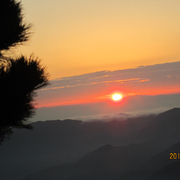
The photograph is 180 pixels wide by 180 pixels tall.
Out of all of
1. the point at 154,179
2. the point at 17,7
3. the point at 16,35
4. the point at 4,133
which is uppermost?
the point at 17,7

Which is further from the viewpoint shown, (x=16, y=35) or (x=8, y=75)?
(x=16, y=35)

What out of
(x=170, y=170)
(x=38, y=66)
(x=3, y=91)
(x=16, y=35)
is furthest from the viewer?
(x=170, y=170)

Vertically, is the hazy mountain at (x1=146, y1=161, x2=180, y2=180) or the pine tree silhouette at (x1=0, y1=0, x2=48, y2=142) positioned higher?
the pine tree silhouette at (x1=0, y1=0, x2=48, y2=142)

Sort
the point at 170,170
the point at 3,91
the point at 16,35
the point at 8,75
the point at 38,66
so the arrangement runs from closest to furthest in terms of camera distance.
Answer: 1. the point at 3,91
2. the point at 8,75
3. the point at 16,35
4. the point at 38,66
5. the point at 170,170

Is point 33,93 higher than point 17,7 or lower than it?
lower

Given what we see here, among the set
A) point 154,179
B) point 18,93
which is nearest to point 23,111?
point 18,93

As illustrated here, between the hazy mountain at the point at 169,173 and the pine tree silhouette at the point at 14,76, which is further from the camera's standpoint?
the hazy mountain at the point at 169,173

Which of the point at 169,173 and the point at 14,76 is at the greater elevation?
the point at 14,76

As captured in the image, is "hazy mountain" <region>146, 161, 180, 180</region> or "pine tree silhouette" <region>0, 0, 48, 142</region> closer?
"pine tree silhouette" <region>0, 0, 48, 142</region>

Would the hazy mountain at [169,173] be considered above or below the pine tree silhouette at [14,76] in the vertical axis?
below

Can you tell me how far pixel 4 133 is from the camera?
10094 mm

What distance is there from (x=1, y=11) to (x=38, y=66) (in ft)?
9.13

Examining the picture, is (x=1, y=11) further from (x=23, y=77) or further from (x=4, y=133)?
(x=4, y=133)

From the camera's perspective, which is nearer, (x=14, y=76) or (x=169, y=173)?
(x=14, y=76)
